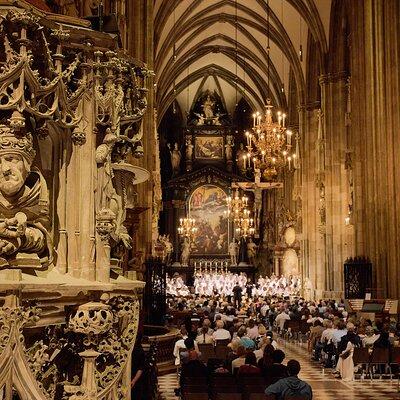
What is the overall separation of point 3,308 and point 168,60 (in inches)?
1545

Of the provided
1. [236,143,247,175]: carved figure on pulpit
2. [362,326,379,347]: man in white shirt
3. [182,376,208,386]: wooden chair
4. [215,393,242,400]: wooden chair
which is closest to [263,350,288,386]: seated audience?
[182,376,208,386]: wooden chair

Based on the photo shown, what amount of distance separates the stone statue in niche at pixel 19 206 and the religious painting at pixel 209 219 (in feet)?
146

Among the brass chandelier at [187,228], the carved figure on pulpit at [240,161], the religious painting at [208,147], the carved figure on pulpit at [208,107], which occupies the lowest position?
the brass chandelier at [187,228]

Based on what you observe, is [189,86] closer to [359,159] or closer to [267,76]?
[267,76]

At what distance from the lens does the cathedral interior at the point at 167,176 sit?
399 centimetres

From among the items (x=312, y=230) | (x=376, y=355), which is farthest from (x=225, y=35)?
(x=376, y=355)

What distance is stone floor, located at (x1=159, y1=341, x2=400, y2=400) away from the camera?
12102 mm

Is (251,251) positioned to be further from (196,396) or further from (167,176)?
(196,396)

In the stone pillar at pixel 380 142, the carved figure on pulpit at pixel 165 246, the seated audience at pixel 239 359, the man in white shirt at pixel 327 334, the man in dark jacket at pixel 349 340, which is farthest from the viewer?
the carved figure on pulpit at pixel 165 246

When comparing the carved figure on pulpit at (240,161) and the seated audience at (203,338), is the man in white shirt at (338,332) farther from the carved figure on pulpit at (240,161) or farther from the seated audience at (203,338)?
the carved figure on pulpit at (240,161)

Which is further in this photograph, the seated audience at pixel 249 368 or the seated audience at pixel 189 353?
the seated audience at pixel 189 353

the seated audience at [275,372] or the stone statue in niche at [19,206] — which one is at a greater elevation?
the stone statue in niche at [19,206]

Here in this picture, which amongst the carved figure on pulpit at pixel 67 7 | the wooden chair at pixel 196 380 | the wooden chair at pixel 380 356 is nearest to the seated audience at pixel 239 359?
the wooden chair at pixel 196 380

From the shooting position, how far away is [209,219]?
49.3 meters
